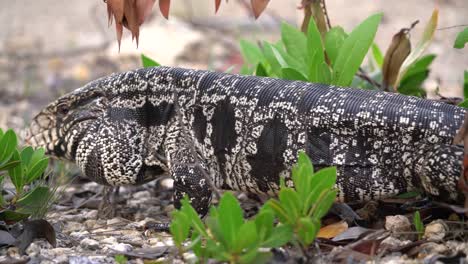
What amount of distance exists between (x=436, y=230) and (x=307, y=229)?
0.99 metres

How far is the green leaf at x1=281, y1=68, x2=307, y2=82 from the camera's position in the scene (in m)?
4.70

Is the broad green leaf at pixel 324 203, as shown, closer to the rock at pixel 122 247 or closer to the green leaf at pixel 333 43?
the rock at pixel 122 247

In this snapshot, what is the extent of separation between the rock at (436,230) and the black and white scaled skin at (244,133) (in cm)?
15

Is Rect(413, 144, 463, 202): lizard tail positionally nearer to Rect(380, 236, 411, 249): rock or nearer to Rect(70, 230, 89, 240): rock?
Rect(380, 236, 411, 249): rock

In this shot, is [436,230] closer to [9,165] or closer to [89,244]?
[89,244]

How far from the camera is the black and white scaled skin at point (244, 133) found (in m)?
3.85

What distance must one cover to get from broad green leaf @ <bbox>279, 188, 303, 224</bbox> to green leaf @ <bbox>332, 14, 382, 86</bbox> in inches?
65.3

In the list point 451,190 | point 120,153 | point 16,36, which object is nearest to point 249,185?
point 120,153

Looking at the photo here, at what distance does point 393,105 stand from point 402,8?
874 centimetres

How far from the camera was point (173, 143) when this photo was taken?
448 centimetres

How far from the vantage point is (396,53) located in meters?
5.09

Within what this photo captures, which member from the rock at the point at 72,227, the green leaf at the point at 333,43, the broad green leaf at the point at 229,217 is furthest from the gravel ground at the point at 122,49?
the broad green leaf at the point at 229,217

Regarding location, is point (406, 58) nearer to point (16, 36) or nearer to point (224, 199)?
point (224, 199)

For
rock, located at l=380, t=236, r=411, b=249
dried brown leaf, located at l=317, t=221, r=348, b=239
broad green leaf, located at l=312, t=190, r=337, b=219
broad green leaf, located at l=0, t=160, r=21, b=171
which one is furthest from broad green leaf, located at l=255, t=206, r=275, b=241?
broad green leaf, located at l=0, t=160, r=21, b=171
